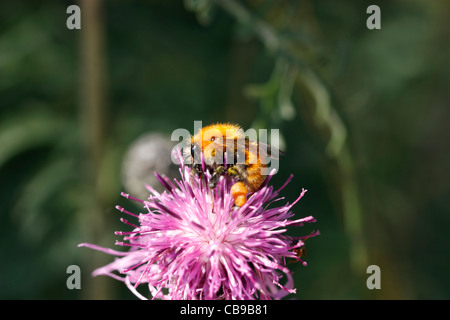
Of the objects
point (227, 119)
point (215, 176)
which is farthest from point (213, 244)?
point (227, 119)

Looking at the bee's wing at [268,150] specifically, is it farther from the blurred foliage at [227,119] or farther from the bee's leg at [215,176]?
the blurred foliage at [227,119]

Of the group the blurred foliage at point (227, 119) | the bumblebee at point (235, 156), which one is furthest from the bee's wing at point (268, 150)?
the blurred foliage at point (227, 119)

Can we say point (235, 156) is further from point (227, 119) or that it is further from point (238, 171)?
point (227, 119)

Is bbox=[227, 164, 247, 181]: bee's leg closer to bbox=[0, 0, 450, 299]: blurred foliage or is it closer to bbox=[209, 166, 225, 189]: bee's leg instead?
bbox=[209, 166, 225, 189]: bee's leg

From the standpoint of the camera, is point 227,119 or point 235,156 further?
point 227,119

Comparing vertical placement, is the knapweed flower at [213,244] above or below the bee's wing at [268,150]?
below

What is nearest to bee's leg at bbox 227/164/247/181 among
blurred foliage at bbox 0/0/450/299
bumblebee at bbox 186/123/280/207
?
bumblebee at bbox 186/123/280/207

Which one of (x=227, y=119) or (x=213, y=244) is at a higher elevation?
(x=227, y=119)
